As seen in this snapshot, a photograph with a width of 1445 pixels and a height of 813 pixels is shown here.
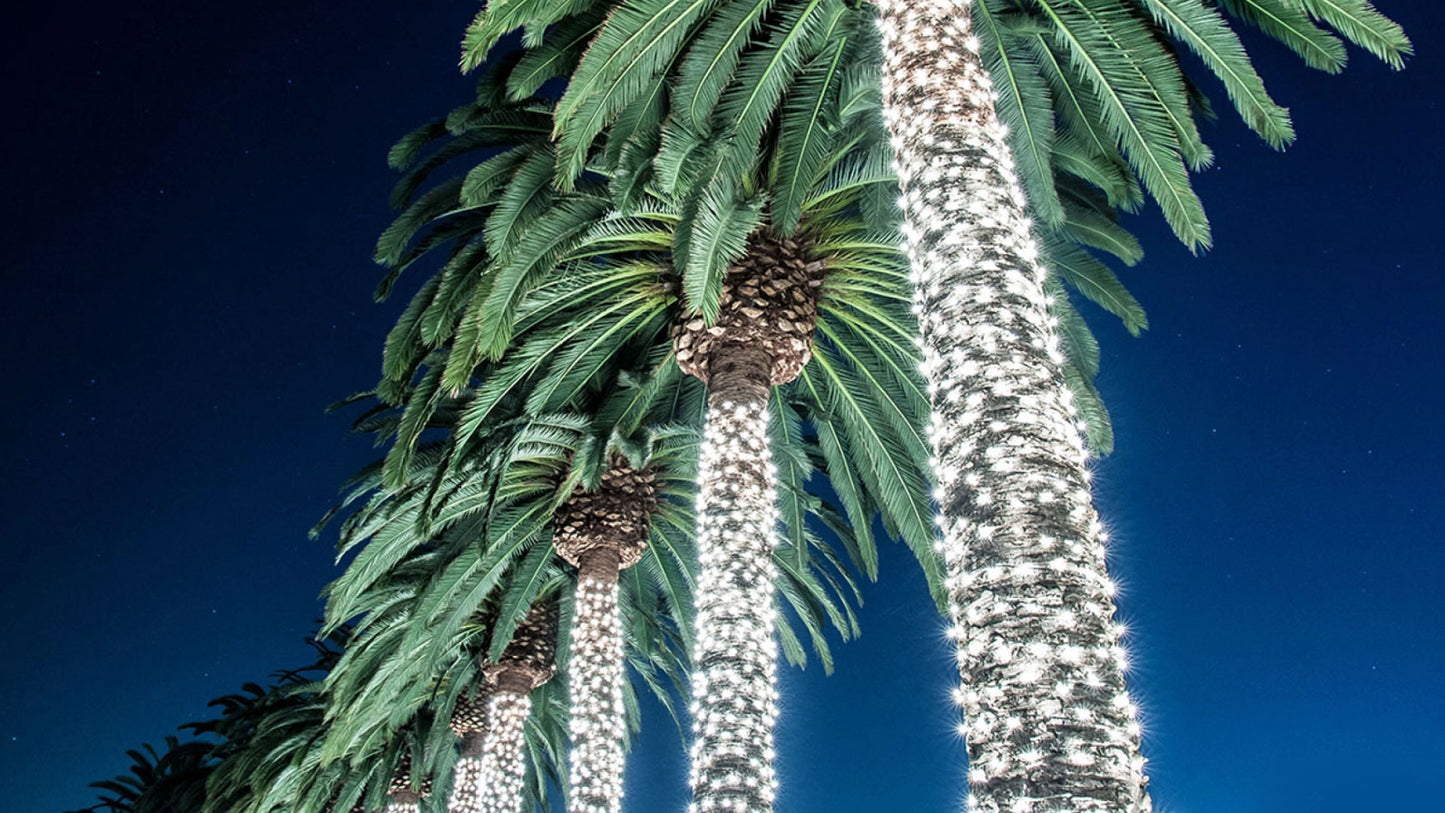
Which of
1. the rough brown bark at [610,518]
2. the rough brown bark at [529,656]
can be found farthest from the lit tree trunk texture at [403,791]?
the rough brown bark at [610,518]

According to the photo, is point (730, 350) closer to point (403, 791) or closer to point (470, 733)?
point (470, 733)

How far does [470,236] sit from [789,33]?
537cm

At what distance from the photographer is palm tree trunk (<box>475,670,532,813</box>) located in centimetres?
1323

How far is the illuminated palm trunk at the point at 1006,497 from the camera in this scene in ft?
10.6

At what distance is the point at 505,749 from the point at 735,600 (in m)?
8.04

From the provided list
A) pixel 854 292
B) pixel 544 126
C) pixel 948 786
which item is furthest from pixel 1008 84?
pixel 948 786

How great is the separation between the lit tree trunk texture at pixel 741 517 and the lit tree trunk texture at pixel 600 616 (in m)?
2.73

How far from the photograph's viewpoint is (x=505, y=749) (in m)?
13.6

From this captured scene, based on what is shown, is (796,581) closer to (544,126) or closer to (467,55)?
(544,126)

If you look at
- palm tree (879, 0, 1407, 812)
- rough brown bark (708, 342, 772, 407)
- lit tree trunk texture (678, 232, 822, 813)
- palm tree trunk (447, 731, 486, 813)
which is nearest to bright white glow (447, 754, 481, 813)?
palm tree trunk (447, 731, 486, 813)

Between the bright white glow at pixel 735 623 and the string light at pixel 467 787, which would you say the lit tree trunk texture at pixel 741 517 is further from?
the string light at pixel 467 787

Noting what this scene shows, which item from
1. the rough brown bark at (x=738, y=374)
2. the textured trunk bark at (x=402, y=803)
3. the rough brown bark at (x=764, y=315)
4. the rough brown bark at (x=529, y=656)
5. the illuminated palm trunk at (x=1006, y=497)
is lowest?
the illuminated palm trunk at (x=1006, y=497)

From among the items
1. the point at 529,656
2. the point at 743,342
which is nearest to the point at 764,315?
the point at 743,342

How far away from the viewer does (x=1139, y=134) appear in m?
7.51
